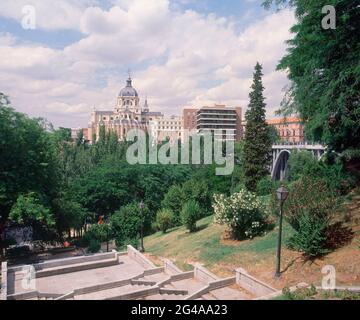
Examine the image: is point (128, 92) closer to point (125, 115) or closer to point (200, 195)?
point (125, 115)

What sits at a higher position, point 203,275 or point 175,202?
point 175,202

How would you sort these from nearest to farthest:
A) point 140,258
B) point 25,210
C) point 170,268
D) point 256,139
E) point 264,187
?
point 170,268, point 140,258, point 25,210, point 264,187, point 256,139

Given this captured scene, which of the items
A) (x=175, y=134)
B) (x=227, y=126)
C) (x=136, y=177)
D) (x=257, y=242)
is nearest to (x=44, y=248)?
(x=136, y=177)

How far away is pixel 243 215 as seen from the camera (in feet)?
52.4

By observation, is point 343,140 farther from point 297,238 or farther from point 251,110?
point 251,110

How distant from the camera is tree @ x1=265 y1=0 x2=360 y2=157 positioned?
12.2 m

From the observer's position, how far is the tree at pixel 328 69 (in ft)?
40.2

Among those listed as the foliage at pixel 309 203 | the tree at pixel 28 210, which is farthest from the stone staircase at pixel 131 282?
the tree at pixel 28 210

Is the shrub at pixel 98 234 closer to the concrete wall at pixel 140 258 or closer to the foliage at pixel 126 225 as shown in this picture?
the foliage at pixel 126 225

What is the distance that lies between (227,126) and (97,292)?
11232cm

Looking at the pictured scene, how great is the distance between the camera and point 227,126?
122 metres

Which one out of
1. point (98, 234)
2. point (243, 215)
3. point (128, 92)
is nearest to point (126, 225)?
point (98, 234)

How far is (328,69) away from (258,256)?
27.2 feet

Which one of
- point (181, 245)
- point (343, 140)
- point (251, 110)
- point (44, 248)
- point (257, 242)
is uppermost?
point (251, 110)
